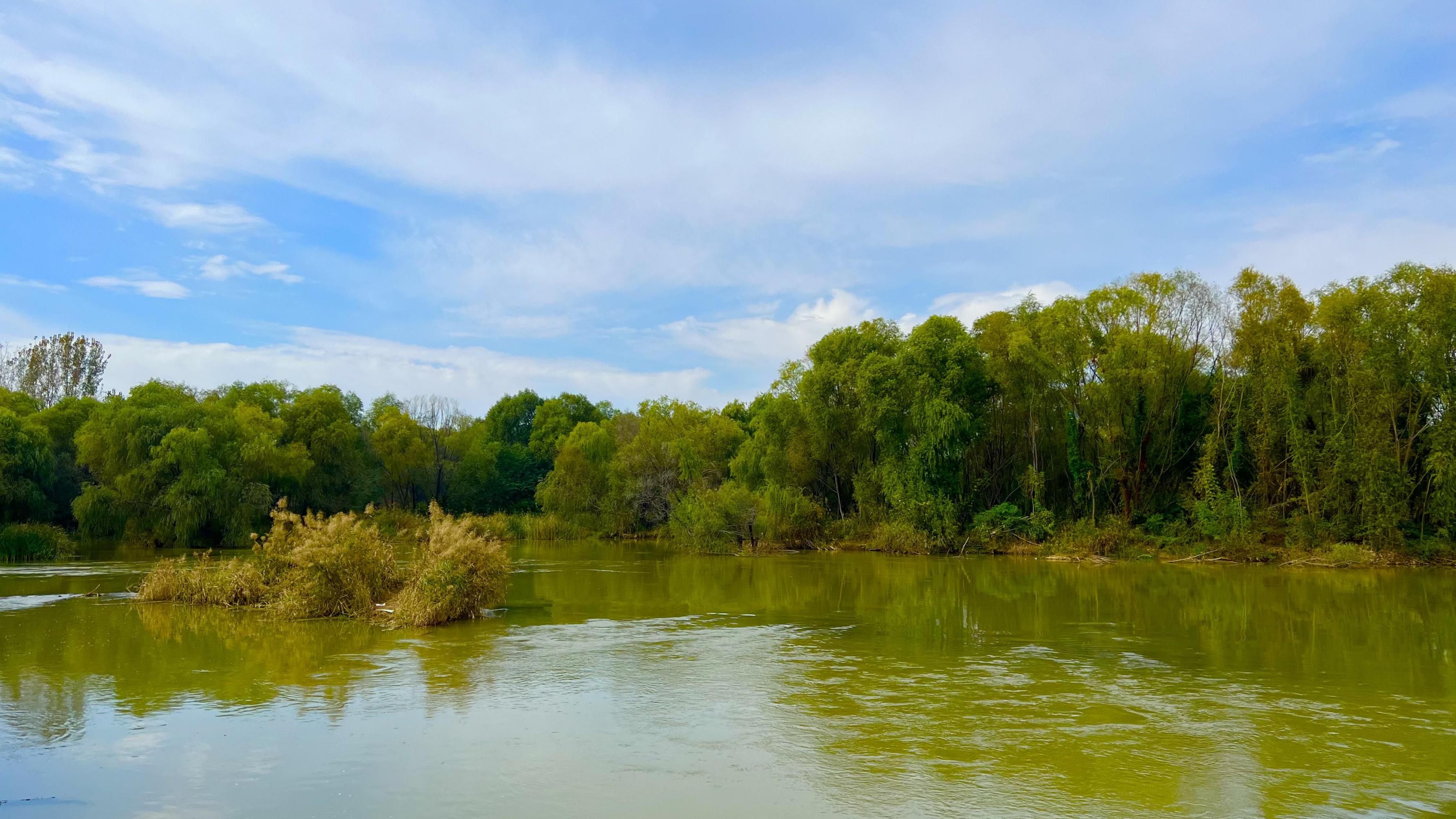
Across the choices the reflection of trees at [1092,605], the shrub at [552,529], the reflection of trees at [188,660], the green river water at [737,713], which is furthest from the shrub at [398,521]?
the reflection of trees at [188,660]

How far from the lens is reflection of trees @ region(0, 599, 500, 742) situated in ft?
32.5

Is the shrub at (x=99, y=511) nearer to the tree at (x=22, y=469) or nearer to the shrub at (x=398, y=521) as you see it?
the tree at (x=22, y=469)

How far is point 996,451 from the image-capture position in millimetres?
40312

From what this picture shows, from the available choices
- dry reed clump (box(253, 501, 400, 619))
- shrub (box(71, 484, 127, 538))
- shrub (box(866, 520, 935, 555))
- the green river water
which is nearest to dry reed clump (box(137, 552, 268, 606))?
the green river water

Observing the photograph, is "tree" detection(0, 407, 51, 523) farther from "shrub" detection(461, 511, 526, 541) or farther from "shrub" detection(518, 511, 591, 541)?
"shrub" detection(518, 511, 591, 541)

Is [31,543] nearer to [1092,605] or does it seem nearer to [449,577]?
[449,577]

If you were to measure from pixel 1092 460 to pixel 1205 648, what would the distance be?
24413mm

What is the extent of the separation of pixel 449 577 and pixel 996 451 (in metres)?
29.9

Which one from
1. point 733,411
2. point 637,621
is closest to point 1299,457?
point 637,621

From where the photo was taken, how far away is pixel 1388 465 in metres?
28.8

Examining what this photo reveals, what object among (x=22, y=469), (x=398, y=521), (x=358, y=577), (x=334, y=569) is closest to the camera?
(x=334, y=569)

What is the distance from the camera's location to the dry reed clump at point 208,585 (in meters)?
18.3

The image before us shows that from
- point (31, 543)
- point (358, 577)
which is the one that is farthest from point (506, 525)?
point (358, 577)

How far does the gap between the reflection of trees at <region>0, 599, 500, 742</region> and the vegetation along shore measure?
11.7 feet
